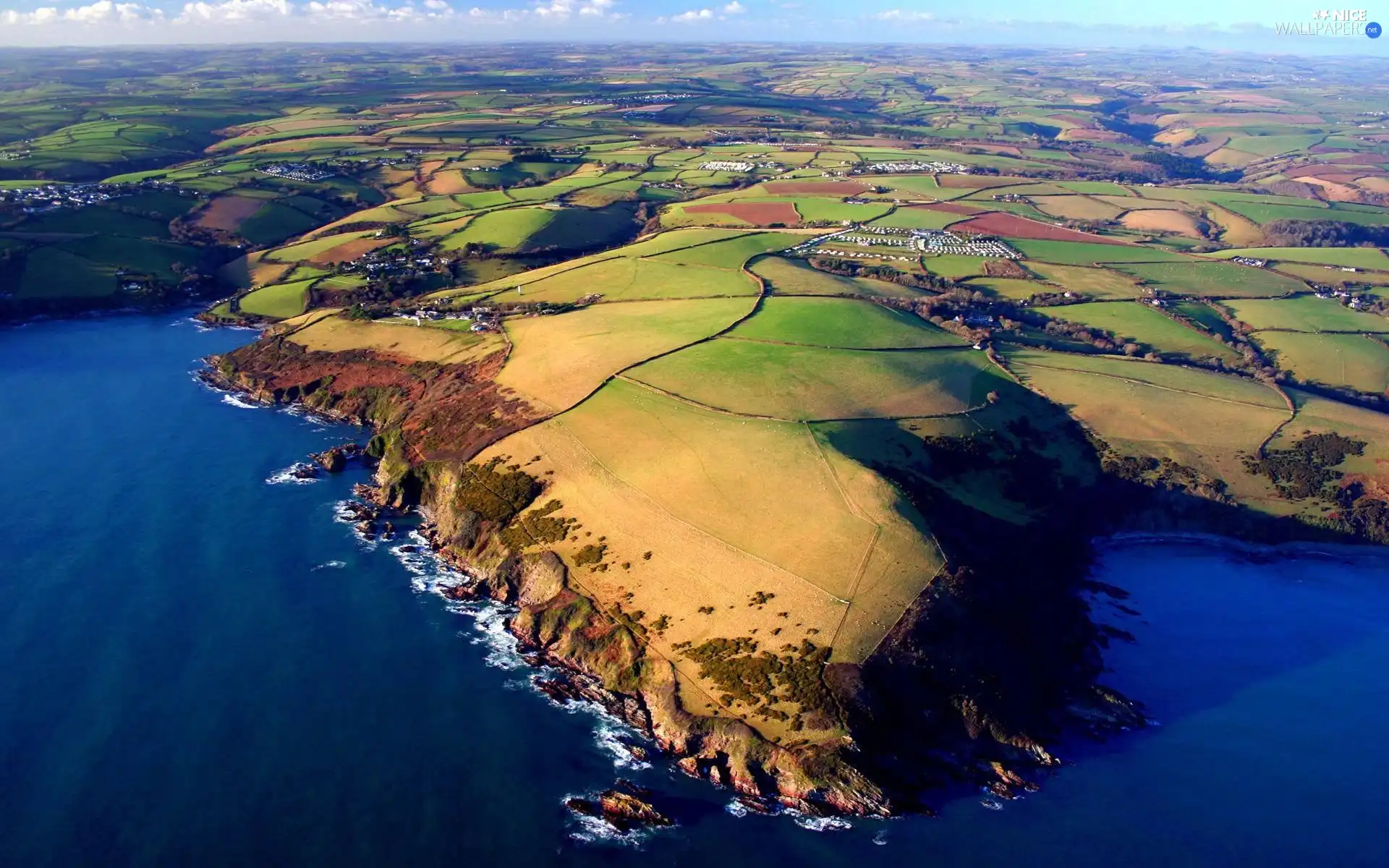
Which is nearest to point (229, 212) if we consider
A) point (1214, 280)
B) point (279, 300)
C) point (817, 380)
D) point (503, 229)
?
point (279, 300)

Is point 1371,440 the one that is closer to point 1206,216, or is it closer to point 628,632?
A: point 628,632

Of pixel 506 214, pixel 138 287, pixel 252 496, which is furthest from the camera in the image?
pixel 506 214

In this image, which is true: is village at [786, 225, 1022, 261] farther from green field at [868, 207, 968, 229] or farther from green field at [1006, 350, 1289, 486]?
green field at [1006, 350, 1289, 486]

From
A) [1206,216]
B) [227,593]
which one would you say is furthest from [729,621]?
[1206,216]

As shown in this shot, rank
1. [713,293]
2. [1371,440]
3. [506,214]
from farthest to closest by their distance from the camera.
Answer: [506,214], [713,293], [1371,440]

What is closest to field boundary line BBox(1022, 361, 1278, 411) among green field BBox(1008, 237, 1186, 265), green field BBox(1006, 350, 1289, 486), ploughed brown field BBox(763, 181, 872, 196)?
green field BBox(1006, 350, 1289, 486)

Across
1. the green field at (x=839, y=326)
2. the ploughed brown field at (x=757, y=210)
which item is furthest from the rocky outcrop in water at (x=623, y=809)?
the ploughed brown field at (x=757, y=210)

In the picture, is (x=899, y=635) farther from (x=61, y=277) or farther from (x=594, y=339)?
(x=61, y=277)
